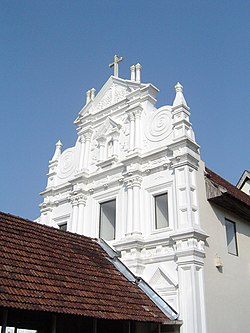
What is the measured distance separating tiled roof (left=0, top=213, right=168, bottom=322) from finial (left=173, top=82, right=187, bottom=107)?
6281 mm

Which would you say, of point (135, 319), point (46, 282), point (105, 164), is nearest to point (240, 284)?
point (135, 319)

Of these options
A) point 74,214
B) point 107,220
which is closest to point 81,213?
point 74,214

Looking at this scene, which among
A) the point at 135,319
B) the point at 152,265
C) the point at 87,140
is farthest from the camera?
the point at 87,140

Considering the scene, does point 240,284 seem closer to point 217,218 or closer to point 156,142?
point 217,218

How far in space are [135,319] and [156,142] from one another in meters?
7.13

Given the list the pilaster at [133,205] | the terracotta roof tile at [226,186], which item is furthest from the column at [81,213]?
the terracotta roof tile at [226,186]

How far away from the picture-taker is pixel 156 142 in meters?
15.5

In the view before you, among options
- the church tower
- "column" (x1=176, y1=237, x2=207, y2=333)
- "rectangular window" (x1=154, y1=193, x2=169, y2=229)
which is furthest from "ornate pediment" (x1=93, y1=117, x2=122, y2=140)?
"column" (x1=176, y1=237, x2=207, y2=333)

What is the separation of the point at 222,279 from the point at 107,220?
201 inches

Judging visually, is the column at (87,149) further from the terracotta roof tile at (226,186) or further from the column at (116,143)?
the terracotta roof tile at (226,186)

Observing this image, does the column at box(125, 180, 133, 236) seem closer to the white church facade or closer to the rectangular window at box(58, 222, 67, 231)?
the white church facade

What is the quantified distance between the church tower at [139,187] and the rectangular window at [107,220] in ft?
0.13

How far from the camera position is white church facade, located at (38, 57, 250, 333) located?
1284 cm

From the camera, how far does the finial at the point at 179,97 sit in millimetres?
15209
